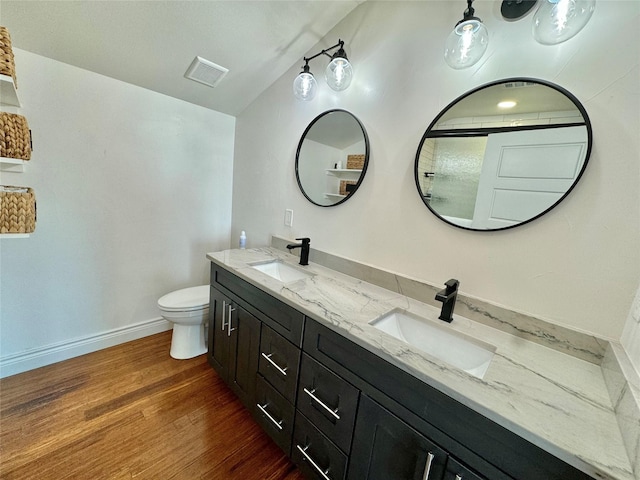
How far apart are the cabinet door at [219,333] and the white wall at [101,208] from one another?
776 mm

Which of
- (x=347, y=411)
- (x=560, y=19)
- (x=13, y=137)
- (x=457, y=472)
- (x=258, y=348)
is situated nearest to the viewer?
(x=457, y=472)

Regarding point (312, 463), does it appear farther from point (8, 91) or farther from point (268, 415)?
point (8, 91)

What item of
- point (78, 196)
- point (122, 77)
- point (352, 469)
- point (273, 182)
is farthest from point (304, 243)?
point (122, 77)

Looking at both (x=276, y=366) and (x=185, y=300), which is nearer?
(x=276, y=366)

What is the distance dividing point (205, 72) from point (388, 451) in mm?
2228

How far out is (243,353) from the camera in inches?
56.2

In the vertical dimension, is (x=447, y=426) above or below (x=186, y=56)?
below

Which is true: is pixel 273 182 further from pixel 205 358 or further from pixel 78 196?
pixel 205 358

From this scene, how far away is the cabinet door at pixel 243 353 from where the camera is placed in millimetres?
1349

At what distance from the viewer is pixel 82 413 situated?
1405 mm

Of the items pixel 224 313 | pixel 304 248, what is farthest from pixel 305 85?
pixel 224 313

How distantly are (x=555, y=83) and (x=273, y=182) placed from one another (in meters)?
1.63

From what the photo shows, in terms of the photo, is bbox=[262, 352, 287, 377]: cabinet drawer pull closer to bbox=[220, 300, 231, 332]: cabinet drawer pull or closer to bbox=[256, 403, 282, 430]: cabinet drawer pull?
bbox=[256, 403, 282, 430]: cabinet drawer pull

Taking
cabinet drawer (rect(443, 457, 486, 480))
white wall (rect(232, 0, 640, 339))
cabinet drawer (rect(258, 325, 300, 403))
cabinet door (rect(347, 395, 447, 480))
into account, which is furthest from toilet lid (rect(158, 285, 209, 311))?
cabinet drawer (rect(443, 457, 486, 480))
